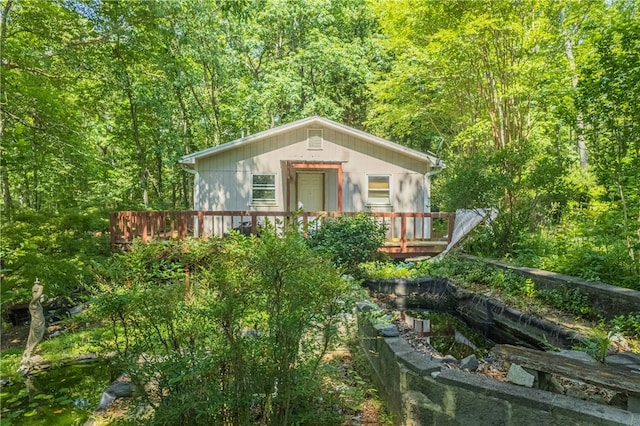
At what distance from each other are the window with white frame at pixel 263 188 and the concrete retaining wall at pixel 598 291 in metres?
7.67

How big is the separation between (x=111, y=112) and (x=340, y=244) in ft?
38.7

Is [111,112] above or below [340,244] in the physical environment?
above

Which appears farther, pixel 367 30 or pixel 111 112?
pixel 367 30

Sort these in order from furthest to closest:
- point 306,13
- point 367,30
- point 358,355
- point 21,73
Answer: point 367,30 < point 306,13 < point 21,73 < point 358,355

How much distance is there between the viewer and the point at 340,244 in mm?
7688

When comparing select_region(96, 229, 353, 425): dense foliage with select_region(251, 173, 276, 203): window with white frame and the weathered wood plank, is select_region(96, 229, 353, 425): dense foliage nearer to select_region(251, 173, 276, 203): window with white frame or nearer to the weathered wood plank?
the weathered wood plank

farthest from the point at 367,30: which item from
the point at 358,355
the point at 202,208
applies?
the point at 358,355

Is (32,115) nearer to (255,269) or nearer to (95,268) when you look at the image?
(95,268)

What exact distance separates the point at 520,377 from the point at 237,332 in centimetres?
197

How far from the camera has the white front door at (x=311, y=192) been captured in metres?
12.6

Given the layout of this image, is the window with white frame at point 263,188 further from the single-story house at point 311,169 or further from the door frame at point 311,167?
the door frame at point 311,167

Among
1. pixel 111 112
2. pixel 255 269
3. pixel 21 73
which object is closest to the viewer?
pixel 255 269

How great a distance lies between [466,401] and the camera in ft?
8.10

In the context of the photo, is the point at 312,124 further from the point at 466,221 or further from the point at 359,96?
the point at 359,96
